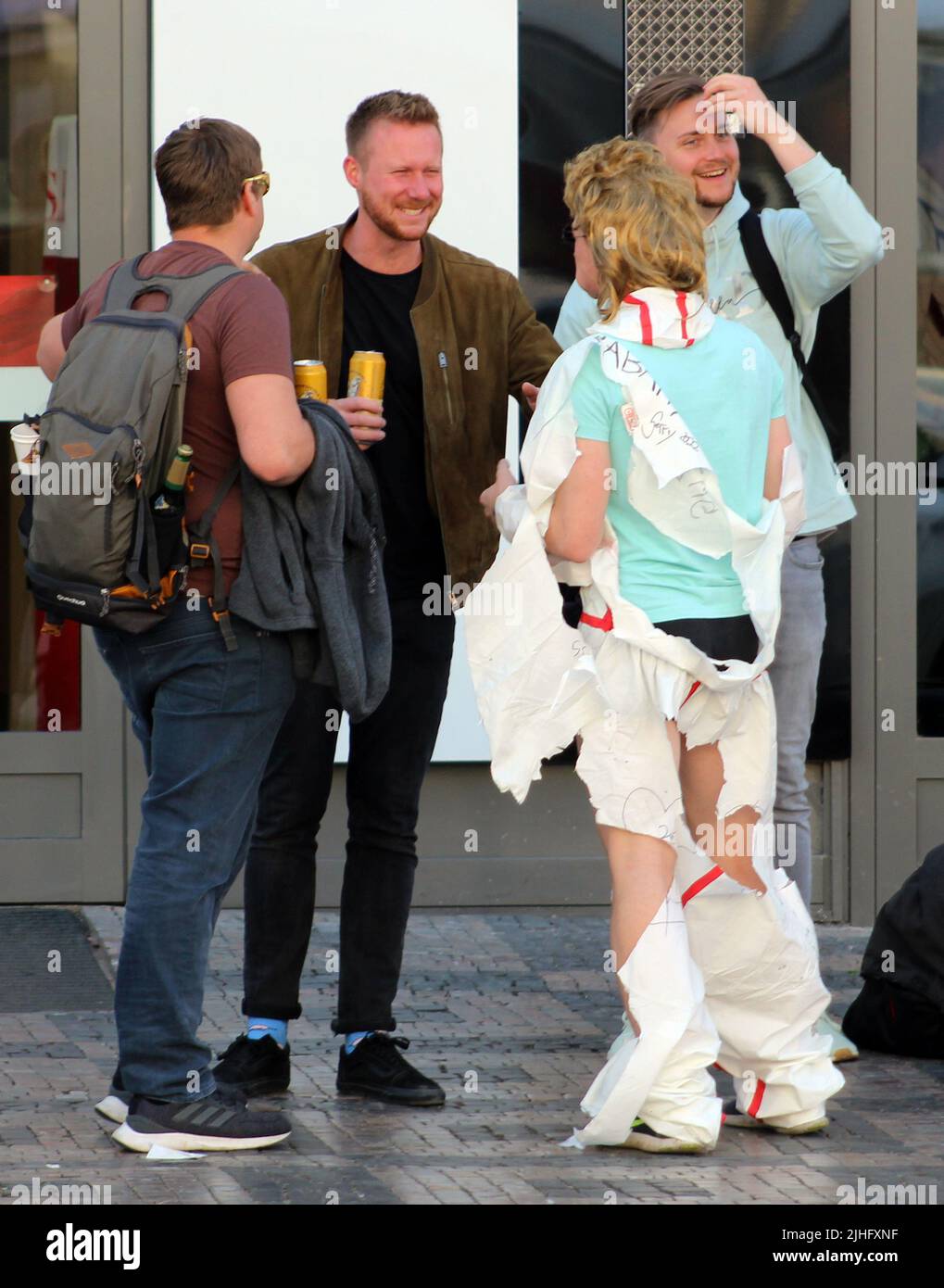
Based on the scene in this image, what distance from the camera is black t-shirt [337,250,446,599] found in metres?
4.70

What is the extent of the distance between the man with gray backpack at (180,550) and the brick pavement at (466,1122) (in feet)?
0.58

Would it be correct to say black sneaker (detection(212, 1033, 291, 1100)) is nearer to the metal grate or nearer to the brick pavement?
the brick pavement

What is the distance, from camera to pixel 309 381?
13.9ft

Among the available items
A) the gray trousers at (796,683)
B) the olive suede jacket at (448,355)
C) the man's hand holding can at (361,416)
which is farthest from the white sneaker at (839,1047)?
the man's hand holding can at (361,416)

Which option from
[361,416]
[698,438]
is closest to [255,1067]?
[361,416]

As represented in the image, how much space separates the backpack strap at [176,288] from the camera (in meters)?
4.00

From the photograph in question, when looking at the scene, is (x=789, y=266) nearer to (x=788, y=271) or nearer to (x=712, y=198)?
(x=788, y=271)

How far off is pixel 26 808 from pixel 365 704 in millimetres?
2708

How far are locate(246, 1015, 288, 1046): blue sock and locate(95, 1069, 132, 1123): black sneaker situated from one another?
1.28ft

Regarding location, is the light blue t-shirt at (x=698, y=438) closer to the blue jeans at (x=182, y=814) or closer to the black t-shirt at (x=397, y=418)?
the black t-shirt at (x=397, y=418)

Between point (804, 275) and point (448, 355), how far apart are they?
945 millimetres

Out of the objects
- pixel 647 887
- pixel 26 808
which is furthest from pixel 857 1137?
pixel 26 808

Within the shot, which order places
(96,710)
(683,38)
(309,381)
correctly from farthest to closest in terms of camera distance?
1. (96,710)
2. (683,38)
3. (309,381)

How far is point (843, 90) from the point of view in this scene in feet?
21.4
